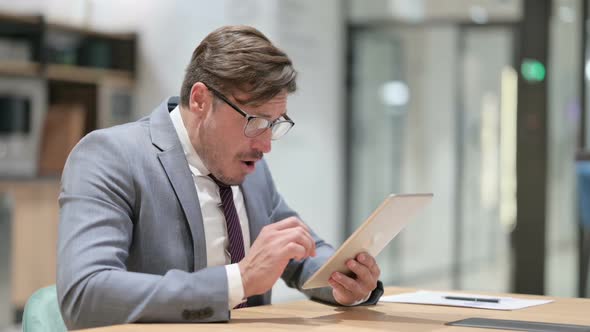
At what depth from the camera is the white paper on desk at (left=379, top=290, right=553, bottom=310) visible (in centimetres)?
219

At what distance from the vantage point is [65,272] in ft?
6.14

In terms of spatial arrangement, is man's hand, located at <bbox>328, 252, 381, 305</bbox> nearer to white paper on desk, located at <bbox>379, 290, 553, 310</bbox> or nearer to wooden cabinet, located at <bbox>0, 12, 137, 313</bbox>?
white paper on desk, located at <bbox>379, 290, 553, 310</bbox>

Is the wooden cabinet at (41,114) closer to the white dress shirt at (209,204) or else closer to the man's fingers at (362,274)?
the white dress shirt at (209,204)

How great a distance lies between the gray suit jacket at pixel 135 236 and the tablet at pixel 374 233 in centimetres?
14

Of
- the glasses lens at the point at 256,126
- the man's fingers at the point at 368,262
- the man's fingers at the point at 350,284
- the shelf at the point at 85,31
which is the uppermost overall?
the shelf at the point at 85,31

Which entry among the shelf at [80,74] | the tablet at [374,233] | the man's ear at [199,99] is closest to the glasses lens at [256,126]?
the man's ear at [199,99]

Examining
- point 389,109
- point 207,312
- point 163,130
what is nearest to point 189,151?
point 163,130

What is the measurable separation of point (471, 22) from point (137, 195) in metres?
5.78

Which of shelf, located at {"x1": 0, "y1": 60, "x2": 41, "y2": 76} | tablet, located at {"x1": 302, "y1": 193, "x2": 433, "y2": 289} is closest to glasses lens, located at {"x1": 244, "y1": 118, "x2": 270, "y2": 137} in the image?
tablet, located at {"x1": 302, "y1": 193, "x2": 433, "y2": 289}

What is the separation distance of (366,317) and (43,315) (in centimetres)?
69

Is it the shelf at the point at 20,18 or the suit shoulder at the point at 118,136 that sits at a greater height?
the shelf at the point at 20,18

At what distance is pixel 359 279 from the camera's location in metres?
2.17

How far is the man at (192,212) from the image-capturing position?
1.83 metres

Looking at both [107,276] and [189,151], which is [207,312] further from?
[189,151]
